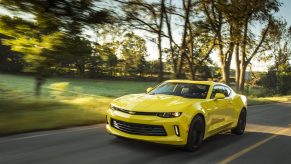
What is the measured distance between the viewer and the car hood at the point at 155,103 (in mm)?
8438

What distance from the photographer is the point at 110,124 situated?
29.6 ft

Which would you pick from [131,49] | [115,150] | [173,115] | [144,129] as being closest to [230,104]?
[173,115]

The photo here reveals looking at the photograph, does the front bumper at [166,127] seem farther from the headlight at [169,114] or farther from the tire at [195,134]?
the tire at [195,134]

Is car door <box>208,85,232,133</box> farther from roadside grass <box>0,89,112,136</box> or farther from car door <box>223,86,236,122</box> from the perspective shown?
roadside grass <box>0,89,112,136</box>

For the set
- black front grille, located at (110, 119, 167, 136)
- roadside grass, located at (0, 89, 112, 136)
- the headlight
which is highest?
the headlight

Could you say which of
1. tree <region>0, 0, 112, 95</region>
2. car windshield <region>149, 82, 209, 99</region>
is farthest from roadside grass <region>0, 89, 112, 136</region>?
car windshield <region>149, 82, 209, 99</region>

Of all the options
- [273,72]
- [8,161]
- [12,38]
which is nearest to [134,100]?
[8,161]

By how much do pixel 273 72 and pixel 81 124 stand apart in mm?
56716

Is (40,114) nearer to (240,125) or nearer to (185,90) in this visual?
(185,90)

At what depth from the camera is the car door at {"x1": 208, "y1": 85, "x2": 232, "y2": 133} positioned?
31.8ft

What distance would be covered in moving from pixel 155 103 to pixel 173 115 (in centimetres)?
59

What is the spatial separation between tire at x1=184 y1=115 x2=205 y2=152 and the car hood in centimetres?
39

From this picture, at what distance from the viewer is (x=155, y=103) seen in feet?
28.7

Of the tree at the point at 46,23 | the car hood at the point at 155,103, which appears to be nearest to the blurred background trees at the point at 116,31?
the tree at the point at 46,23
